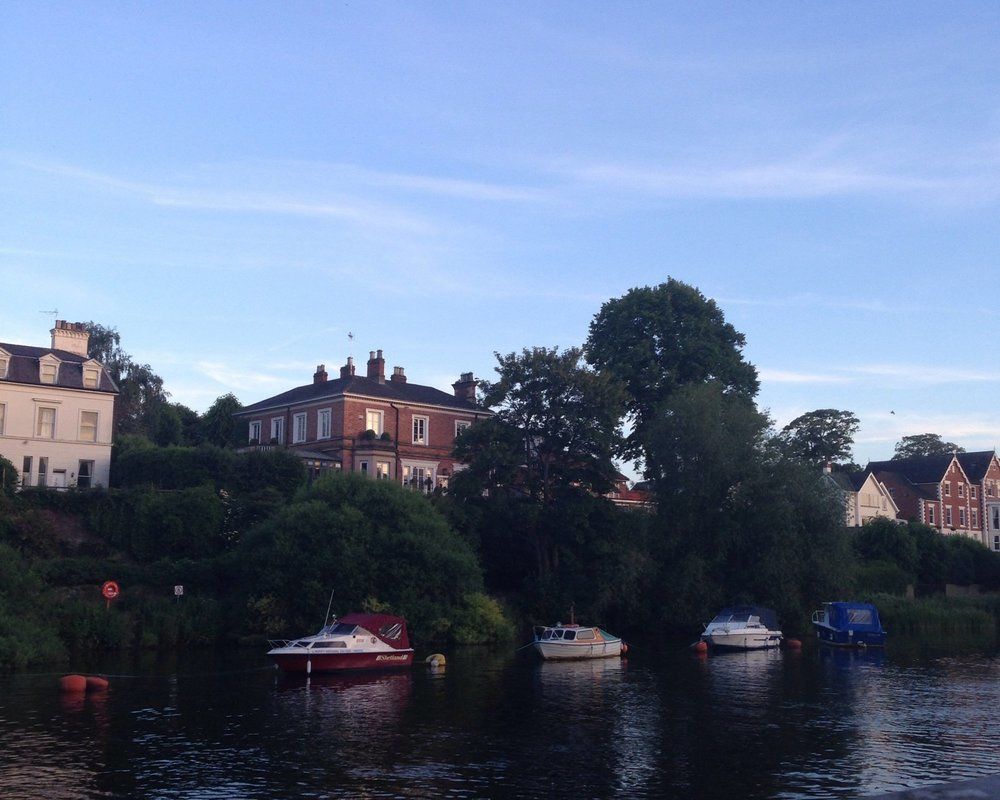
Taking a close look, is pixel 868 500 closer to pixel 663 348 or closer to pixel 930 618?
pixel 930 618

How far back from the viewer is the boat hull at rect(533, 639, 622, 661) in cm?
5338

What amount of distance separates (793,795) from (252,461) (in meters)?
50.4

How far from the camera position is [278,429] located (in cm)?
8675

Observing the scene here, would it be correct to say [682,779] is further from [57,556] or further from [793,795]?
[57,556]

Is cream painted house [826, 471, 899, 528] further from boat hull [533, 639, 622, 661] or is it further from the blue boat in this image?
boat hull [533, 639, 622, 661]

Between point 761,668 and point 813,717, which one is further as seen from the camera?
point 761,668

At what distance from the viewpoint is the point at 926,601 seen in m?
82.8

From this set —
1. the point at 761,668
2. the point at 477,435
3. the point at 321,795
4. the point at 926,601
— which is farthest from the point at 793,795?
the point at 926,601

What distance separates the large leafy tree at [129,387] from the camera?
3974 inches

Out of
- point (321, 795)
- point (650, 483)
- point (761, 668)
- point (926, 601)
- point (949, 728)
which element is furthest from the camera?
point (926, 601)

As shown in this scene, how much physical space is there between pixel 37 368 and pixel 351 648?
126 feet

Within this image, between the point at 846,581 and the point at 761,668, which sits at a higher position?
the point at 846,581

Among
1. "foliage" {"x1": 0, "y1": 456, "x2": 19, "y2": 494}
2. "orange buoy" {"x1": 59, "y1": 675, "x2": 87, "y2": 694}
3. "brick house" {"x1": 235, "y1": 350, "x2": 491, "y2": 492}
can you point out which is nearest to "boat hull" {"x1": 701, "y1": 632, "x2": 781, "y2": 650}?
"brick house" {"x1": 235, "y1": 350, "x2": 491, "y2": 492}

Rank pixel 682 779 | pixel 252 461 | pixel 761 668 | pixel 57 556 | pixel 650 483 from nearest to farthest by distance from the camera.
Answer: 1. pixel 682 779
2. pixel 761 668
3. pixel 57 556
4. pixel 252 461
5. pixel 650 483
